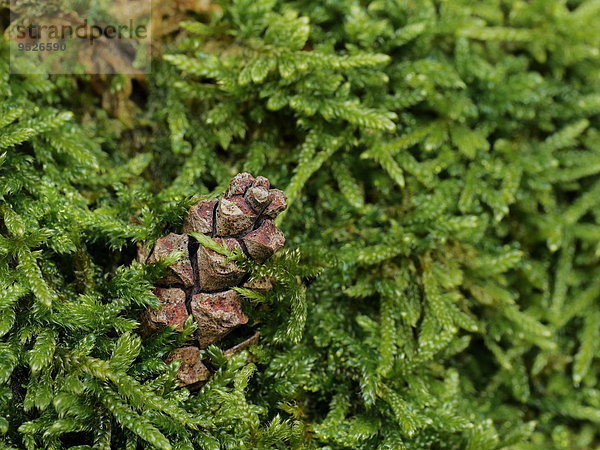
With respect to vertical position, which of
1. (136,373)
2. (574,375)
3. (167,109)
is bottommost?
(574,375)

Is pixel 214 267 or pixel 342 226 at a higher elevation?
pixel 214 267

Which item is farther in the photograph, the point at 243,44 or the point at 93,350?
the point at 243,44

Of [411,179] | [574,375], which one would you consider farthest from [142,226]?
[574,375]

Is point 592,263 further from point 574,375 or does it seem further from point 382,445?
point 382,445

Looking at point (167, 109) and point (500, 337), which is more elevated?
point (167, 109)

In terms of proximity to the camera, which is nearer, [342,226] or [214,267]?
[214,267]

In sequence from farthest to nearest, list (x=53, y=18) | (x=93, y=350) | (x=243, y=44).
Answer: (x=243, y=44) → (x=53, y=18) → (x=93, y=350)

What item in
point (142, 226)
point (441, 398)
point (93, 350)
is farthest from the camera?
point (441, 398)
